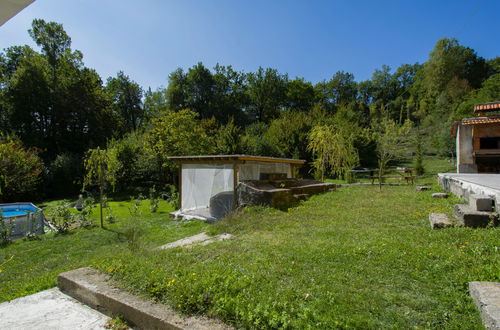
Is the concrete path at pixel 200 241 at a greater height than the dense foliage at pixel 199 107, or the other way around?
the dense foliage at pixel 199 107

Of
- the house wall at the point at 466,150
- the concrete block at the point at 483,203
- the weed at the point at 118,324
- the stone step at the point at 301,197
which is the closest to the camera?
the weed at the point at 118,324

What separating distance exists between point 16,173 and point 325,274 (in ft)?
63.1

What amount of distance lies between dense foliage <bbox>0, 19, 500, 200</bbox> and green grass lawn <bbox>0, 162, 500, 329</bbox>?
9.45 metres

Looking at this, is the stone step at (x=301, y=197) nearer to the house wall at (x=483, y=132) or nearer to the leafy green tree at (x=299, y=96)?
the house wall at (x=483, y=132)

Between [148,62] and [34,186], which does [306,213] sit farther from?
[34,186]

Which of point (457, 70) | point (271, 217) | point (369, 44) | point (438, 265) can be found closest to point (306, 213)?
point (271, 217)

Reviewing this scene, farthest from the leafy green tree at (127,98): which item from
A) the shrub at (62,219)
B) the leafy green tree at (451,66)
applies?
Answer: the leafy green tree at (451,66)

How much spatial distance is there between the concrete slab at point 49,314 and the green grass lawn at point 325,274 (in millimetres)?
393

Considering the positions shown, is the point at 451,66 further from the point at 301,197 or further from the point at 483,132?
the point at 301,197

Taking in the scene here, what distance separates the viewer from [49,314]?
8.68 feet

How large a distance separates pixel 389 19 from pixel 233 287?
32.5 feet

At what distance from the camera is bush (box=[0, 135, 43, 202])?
14.5m

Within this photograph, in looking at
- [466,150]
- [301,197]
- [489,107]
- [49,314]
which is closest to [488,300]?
[49,314]

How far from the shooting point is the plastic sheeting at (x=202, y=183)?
922cm
